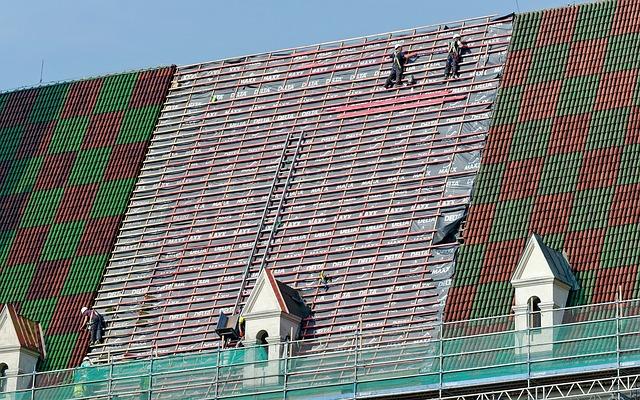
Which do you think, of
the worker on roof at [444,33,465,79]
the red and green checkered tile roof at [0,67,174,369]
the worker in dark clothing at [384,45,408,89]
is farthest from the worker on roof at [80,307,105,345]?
the worker on roof at [444,33,465,79]

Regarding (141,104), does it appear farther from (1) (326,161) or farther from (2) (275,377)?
(2) (275,377)

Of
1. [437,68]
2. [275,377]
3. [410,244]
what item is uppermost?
[437,68]

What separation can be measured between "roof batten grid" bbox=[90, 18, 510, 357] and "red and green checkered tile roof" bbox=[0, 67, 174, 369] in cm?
92

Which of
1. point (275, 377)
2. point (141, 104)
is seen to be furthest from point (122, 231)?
point (275, 377)

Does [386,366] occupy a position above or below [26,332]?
below

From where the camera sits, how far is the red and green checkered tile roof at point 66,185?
80000 millimetres

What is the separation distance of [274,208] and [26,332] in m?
8.87

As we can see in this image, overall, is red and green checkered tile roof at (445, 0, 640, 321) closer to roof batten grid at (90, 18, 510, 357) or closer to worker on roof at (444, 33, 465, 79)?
roof batten grid at (90, 18, 510, 357)

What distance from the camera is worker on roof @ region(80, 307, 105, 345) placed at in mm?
77625

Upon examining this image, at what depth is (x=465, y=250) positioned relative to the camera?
73938 mm

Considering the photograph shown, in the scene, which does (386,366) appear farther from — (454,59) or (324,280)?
(454,59)

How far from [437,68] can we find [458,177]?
595 centimetres

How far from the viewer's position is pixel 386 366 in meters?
69.6

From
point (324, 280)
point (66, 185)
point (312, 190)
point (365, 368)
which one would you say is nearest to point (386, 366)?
point (365, 368)
